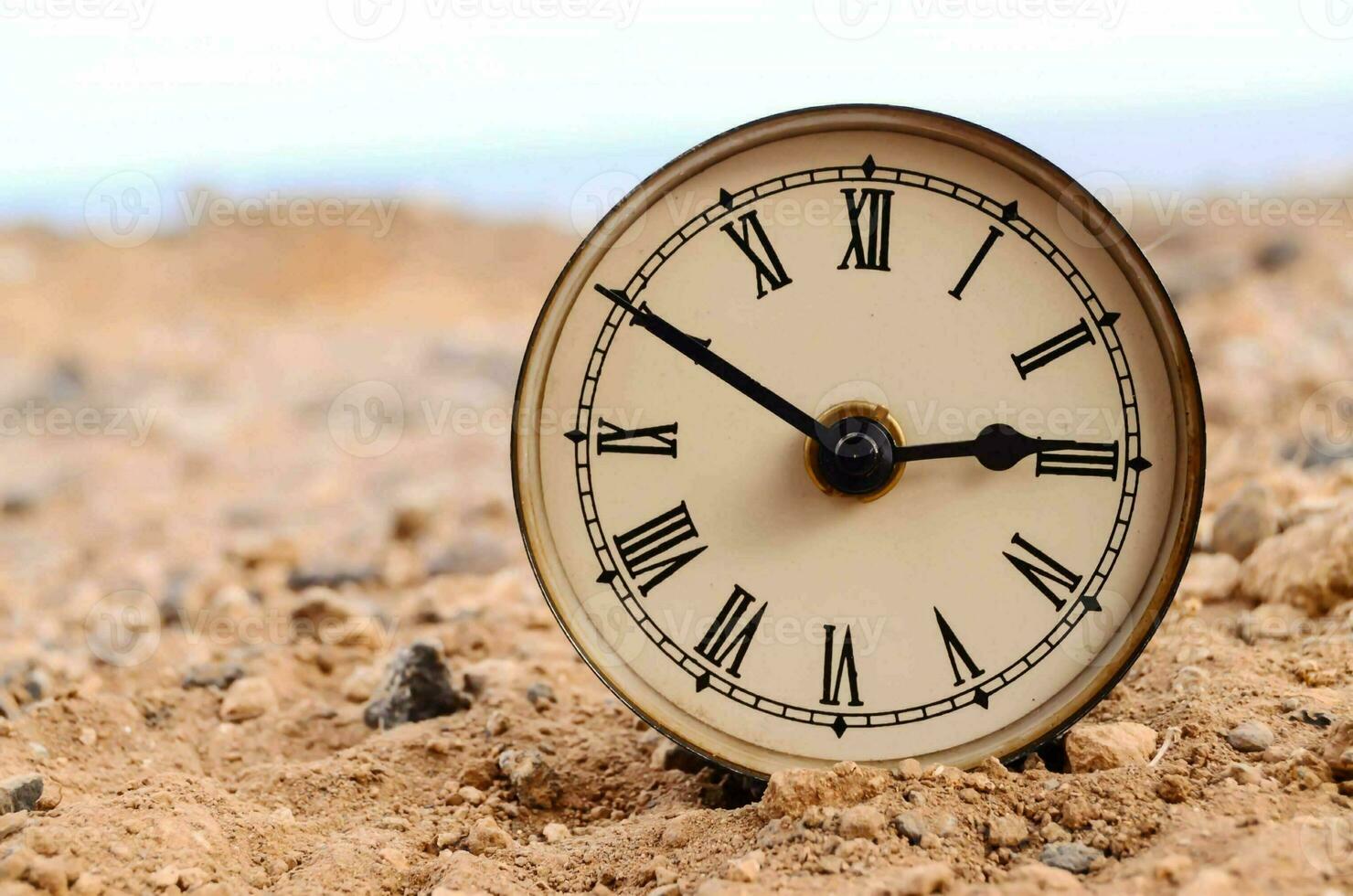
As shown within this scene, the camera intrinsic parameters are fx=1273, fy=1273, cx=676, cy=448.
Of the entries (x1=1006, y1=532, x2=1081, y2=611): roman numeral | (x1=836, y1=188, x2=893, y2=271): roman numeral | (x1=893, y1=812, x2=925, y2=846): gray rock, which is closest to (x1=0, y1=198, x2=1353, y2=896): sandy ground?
(x1=893, y1=812, x2=925, y2=846): gray rock

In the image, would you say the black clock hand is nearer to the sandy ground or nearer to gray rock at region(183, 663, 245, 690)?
the sandy ground

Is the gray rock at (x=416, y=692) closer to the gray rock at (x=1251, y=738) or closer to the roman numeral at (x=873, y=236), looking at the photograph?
the roman numeral at (x=873, y=236)

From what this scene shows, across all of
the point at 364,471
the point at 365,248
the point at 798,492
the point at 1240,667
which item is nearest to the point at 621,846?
the point at 798,492

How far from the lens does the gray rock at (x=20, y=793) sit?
6.59 ft

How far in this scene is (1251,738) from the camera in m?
1.94

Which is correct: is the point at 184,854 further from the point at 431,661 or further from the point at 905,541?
the point at 905,541

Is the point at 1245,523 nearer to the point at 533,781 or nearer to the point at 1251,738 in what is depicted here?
the point at 1251,738

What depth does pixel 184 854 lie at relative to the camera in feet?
6.10

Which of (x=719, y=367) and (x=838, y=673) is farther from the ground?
(x=719, y=367)

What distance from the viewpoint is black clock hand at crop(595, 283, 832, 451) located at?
6.34 feet

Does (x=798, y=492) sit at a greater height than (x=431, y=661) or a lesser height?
greater

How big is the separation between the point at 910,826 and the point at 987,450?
0.56 metres

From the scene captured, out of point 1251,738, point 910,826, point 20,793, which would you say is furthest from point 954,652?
point 20,793

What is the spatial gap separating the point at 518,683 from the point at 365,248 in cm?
922
